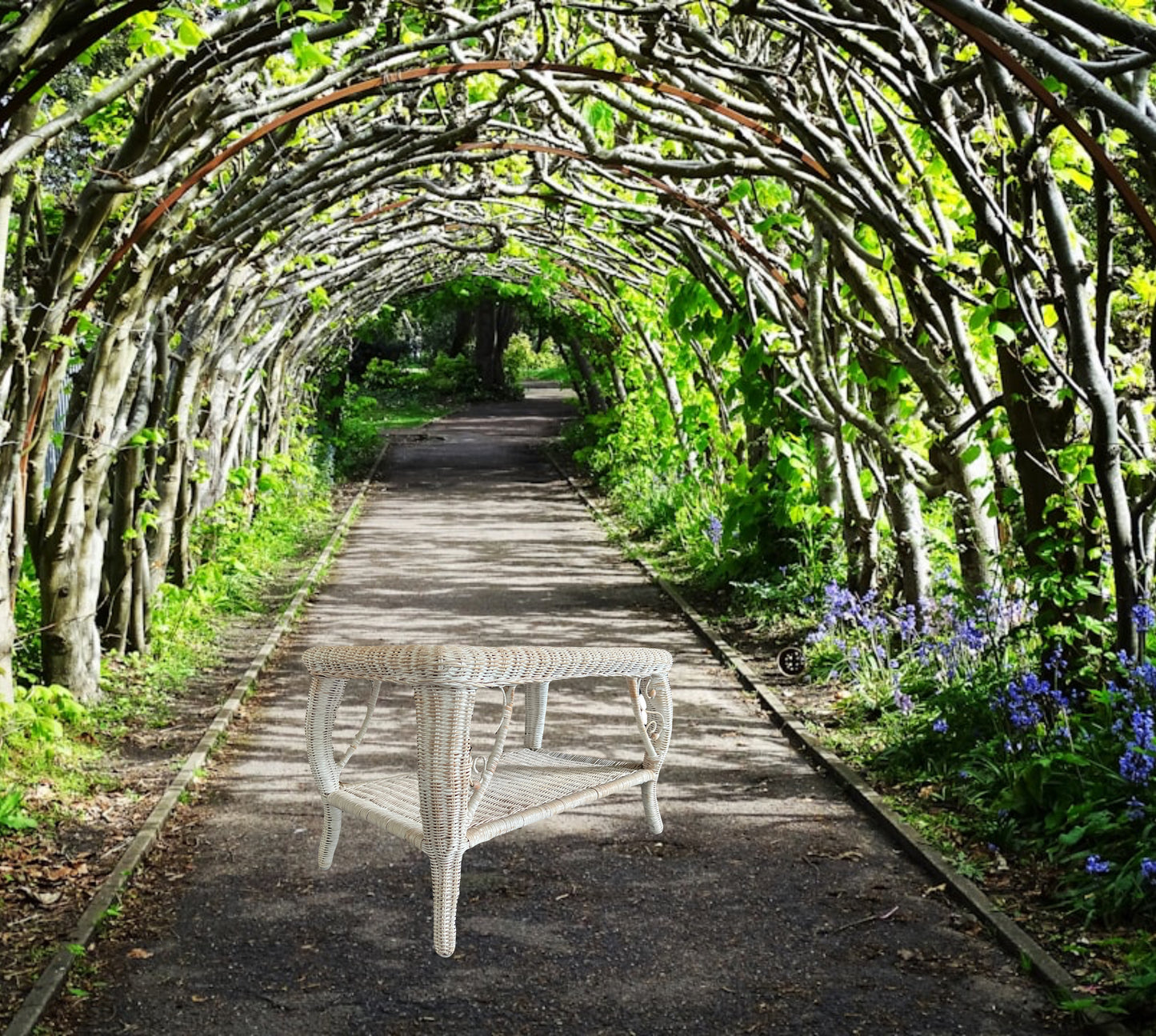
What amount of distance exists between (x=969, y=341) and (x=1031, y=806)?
7.94ft

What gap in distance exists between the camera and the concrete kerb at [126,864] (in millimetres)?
3954

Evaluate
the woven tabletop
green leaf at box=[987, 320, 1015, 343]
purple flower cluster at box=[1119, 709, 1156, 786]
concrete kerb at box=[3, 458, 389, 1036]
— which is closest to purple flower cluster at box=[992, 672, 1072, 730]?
purple flower cluster at box=[1119, 709, 1156, 786]

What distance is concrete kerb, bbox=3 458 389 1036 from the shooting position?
156 inches

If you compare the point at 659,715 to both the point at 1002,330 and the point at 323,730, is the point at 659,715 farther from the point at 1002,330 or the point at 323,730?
the point at 1002,330

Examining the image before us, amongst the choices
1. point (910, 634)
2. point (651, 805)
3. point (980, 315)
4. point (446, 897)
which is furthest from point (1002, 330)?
point (446, 897)

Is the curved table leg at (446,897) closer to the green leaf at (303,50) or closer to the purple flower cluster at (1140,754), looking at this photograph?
the purple flower cluster at (1140,754)

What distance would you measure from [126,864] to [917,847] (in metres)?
2.98

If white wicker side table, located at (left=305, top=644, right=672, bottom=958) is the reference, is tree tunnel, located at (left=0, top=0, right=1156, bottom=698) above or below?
above

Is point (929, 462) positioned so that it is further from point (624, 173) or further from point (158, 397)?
point (158, 397)

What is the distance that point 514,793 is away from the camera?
4438 millimetres

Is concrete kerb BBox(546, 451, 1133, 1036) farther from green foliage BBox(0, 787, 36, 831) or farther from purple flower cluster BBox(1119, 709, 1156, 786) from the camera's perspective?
green foliage BBox(0, 787, 36, 831)

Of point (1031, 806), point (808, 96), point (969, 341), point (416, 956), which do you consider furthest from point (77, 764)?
point (808, 96)

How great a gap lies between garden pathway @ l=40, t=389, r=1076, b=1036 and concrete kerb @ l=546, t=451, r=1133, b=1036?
0.19ft

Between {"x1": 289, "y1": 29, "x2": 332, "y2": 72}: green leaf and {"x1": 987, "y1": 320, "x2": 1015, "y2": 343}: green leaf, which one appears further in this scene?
{"x1": 987, "y1": 320, "x2": 1015, "y2": 343}: green leaf
